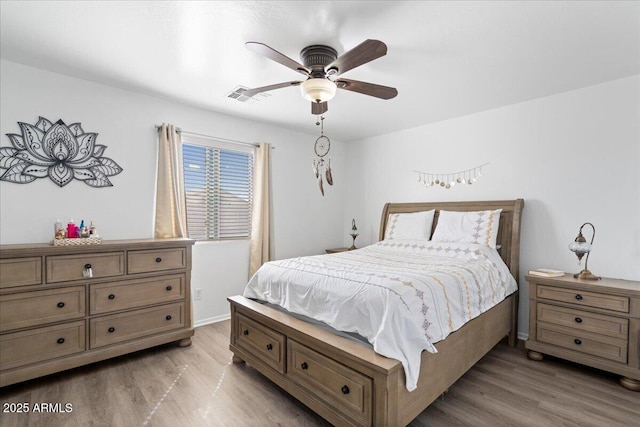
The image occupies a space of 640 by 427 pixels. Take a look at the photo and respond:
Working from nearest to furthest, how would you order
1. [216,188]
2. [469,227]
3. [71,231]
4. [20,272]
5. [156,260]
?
[20,272] < [71,231] < [156,260] < [469,227] < [216,188]

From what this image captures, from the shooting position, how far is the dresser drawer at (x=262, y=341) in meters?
2.16

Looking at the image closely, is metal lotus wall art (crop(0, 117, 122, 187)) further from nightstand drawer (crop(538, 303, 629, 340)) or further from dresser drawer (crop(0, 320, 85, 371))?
nightstand drawer (crop(538, 303, 629, 340))

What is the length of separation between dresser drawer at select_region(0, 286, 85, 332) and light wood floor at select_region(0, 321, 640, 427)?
1.56ft

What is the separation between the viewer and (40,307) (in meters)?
2.26

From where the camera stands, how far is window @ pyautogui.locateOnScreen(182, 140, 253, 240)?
3.52 metres

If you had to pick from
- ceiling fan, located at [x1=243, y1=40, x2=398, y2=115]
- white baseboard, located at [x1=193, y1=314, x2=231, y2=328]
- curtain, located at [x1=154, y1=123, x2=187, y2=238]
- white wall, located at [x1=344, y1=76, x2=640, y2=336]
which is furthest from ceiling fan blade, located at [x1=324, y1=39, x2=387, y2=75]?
white baseboard, located at [x1=193, y1=314, x2=231, y2=328]

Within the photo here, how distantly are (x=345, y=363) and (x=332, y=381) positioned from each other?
171 millimetres

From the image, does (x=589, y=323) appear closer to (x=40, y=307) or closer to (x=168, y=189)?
(x=168, y=189)

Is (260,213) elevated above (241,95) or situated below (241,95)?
below

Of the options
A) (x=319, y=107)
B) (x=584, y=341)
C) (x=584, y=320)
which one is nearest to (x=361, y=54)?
(x=319, y=107)

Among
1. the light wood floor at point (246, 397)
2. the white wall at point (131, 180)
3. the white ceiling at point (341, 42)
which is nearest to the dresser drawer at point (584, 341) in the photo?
the light wood floor at point (246, 397)

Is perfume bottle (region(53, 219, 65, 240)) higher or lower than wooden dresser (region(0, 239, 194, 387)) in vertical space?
higher

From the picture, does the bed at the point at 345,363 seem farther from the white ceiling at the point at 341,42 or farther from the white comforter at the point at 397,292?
the white ceiling at the point at 341,42

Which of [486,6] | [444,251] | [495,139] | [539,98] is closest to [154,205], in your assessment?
[444,251]
